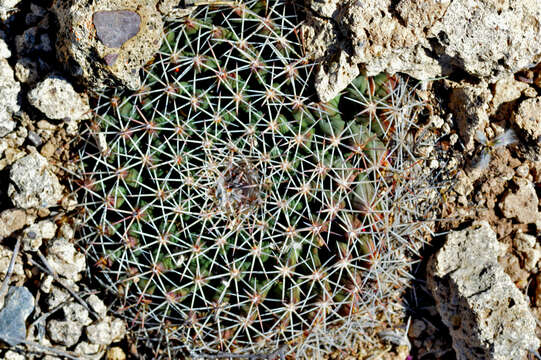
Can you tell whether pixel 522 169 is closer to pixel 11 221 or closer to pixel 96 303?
pixel 96 303

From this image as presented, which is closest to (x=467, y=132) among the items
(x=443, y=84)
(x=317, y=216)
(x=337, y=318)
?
(x=443, y=84)

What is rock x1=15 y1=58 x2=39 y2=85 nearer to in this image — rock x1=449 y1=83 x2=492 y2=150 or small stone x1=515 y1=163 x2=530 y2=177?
rock x1=449 y1=83 x2=492 y2=150

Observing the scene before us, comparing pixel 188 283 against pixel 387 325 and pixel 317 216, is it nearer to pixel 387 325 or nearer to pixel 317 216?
pixel 317 216

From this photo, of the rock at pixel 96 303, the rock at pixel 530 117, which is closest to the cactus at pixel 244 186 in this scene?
the rock at pixel 96 303

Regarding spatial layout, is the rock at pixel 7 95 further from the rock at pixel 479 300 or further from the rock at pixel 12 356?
the rock at pixel 479 300

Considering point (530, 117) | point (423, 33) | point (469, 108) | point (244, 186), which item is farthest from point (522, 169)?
point (244, 186)

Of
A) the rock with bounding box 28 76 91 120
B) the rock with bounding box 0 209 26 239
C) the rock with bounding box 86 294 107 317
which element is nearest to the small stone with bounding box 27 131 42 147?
the rock with bounding box 28 76 91 120
